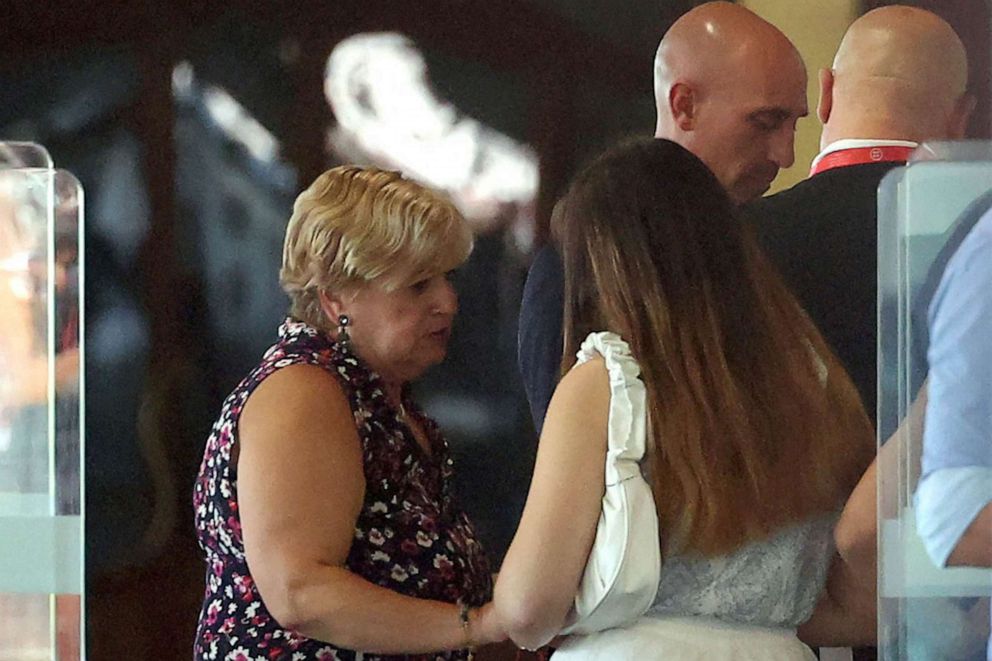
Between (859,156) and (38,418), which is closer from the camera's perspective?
(38,418)

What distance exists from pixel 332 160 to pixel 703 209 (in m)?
1.08

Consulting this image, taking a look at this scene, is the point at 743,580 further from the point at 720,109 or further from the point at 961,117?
the point at 720,109

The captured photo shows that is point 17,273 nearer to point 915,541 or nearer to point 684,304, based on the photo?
point 684,304

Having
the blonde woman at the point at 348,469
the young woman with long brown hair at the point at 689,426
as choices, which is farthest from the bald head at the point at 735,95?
the young woman with long brown hair at the point at 689,426

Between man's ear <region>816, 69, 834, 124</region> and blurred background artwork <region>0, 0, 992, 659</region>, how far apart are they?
0.31m

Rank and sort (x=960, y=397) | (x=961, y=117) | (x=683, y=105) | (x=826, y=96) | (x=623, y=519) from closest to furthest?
1. (x=960, y=397)
2. (x=623, y=519)
3. (x=961, y=117)
4. (x=826, y=96)
5. (x=683, y=105)

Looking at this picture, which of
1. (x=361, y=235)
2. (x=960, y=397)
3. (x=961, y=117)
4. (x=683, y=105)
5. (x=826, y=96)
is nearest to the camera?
(x=960, y=397)

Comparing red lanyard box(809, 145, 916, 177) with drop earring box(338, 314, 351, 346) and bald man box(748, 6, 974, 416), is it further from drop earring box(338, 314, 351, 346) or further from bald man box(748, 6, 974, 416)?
drop earring box(338, 314, 351, 346)

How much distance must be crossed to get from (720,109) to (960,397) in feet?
3.49

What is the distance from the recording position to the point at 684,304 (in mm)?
1512

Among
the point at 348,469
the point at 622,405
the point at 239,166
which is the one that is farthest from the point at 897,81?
the point at 239,166

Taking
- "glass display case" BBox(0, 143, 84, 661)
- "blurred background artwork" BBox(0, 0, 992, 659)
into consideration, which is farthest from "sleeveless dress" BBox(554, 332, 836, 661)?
"blurred background artwork" BBox(0, 0, 992, 659)

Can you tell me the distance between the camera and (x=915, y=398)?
1312 mm

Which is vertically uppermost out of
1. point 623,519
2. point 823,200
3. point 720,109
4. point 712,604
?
point 720,109
